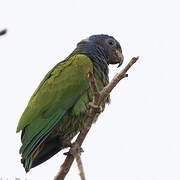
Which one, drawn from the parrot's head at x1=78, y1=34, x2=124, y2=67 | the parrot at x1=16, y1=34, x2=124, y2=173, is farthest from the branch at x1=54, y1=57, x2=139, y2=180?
the parrot's head at x1=78, y1=34, x2=124, y2=67

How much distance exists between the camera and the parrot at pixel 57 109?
423cm

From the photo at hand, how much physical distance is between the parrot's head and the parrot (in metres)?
0.50

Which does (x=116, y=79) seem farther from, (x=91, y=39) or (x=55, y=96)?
(x=91, y=39)

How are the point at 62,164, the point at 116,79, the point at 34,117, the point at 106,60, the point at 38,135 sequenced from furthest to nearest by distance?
the point at 106,60 < the point at 34,117 < the point at 38,135 < the point at 62,164 < the point at 116,79

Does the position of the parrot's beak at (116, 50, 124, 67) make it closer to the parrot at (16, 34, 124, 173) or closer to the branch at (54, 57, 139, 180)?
the parrot at (16, 34, 124, 173)

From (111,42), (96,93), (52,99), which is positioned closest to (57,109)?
(52,99)

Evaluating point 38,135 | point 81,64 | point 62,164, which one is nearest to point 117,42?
point 81,64

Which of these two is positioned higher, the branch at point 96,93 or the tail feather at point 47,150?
the branch at point 96,93

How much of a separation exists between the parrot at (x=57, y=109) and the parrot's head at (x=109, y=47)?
0.50 metres

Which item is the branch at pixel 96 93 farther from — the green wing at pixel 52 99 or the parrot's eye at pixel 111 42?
the parrot's eye at pixel 111 42

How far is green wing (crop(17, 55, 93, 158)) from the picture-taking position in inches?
166

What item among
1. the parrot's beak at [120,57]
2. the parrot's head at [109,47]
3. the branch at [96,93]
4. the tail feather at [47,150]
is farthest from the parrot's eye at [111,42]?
the branch at [96,93]

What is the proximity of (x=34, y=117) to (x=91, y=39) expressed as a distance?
178 cm

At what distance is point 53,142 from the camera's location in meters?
4.55
